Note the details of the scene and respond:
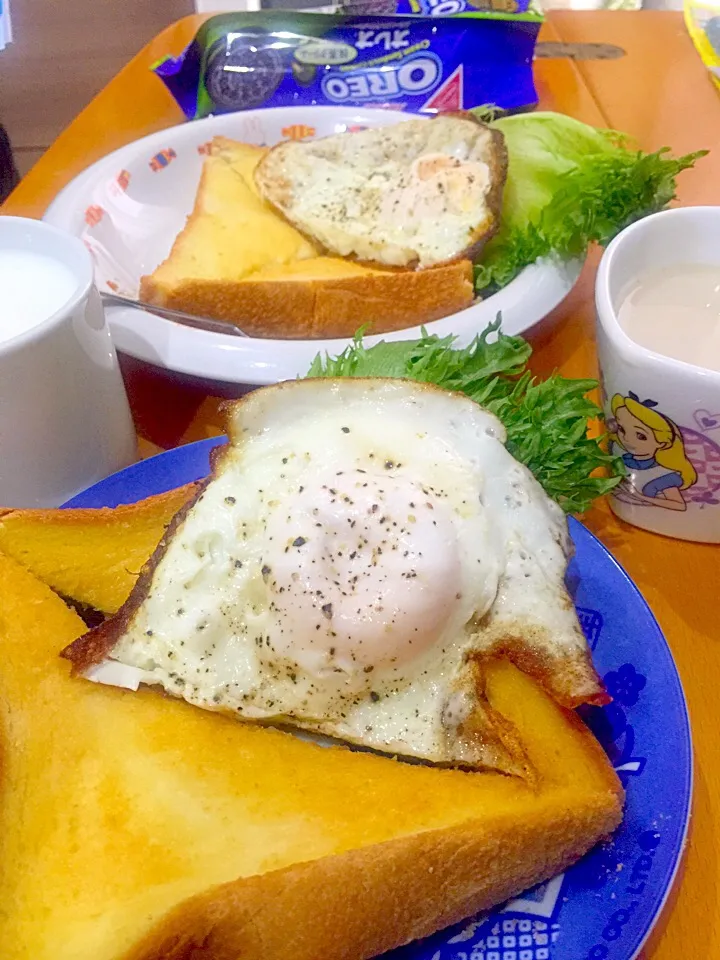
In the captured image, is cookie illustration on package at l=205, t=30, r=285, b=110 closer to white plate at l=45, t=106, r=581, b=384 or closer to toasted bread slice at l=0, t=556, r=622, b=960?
white plate at l=45, t=106, r=581, b=384

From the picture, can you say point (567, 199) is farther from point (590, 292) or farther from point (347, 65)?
point (347, 65)

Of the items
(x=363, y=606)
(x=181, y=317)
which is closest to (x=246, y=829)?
(x=363, y=606)

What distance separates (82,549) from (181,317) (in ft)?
2.78

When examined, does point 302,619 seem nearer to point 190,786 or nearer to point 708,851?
point 190,786

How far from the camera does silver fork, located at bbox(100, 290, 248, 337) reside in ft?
6.45

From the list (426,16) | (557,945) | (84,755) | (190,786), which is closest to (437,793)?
(557,945)

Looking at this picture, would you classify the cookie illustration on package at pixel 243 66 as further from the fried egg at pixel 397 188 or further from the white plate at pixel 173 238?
the fried egg at pixel 397 188

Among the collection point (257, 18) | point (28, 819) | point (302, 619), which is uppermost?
point (257, 18)

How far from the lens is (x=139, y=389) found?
2074 millimetres

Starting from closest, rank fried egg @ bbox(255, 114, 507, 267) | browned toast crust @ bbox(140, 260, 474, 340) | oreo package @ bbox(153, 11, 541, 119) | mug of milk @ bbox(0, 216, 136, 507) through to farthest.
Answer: mug of milk @ bbox(0, 216, 136, 507)
browned toast crust @ bbox(140, 260, 474, 340)
fried egg @ bbox(255, 114, 507, 267)
oreo package @ bbox(153, 11, 541, 119)

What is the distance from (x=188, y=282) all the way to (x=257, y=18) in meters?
1.52

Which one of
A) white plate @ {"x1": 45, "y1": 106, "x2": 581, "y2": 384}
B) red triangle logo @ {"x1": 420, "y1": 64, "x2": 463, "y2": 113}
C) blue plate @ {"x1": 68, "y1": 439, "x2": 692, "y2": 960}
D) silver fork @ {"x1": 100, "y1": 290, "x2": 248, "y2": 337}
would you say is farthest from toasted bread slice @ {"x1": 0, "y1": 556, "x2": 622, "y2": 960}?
red triangle logo @ {"x1": 420, "y1": 64, "x2": 463, "y2": 113}

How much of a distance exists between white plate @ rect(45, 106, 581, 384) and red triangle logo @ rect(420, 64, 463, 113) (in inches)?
11.1

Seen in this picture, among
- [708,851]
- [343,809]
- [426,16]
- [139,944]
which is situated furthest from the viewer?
[426,16]
